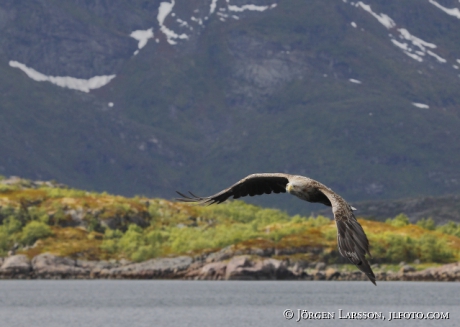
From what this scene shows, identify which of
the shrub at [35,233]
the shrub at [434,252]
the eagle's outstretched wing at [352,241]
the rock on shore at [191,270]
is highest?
the eagle's outstretched wing at [352,241]

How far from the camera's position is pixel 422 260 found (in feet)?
608

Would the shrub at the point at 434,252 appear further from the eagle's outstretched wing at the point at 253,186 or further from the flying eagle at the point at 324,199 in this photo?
the eagle's outstretched wing at the point at 253,186

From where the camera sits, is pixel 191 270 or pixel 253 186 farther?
pixel 191 270

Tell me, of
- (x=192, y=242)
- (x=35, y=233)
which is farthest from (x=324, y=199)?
(x=35, y=233)

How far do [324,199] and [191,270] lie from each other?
460 ft

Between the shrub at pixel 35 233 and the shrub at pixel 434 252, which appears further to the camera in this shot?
the shrub at pixel 35 233

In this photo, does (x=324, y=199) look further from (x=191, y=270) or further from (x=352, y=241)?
(x=191, y=270)
